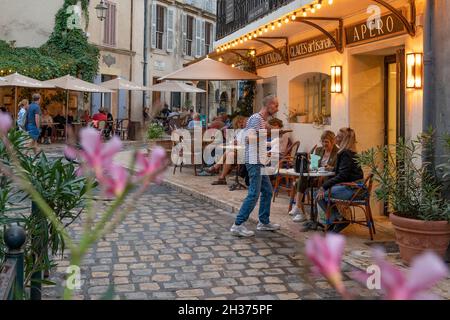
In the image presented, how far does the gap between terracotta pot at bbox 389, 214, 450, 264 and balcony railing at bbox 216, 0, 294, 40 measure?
537cm

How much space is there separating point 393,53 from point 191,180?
5.19 m

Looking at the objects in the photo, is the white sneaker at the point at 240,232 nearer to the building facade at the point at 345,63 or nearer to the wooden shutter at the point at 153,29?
the building facade at the point at 345,63

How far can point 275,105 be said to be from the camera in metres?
7.00

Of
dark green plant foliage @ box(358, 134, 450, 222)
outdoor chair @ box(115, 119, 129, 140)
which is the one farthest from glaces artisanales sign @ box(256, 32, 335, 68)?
outdoor chair @ box(115, 119, 129, 140)

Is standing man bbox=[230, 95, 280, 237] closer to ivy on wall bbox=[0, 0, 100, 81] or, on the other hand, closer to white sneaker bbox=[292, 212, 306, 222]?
white sneaker bbox=[292, 212, 306, 222]

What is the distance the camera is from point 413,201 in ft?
18.5

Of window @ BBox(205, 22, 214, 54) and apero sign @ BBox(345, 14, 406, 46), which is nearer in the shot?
apero sign @ BBox(345, 14, 406, 46)

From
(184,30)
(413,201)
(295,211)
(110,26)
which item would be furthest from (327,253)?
(184,30)

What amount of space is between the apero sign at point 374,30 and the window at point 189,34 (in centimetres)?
2491

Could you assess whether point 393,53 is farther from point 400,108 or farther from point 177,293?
point 177,293

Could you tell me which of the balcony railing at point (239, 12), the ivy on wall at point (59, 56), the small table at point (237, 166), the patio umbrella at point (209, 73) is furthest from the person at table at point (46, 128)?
the small table at point (237, 166)

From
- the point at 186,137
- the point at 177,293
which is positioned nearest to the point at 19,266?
the point at 177,293

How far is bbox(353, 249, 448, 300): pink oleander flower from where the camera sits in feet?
2.37

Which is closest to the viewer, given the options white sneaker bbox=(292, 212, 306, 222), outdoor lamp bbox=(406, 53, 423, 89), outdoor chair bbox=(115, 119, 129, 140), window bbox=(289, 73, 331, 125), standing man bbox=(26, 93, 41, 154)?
outdoor lamp bbox=(406, 53, 423, 89)
